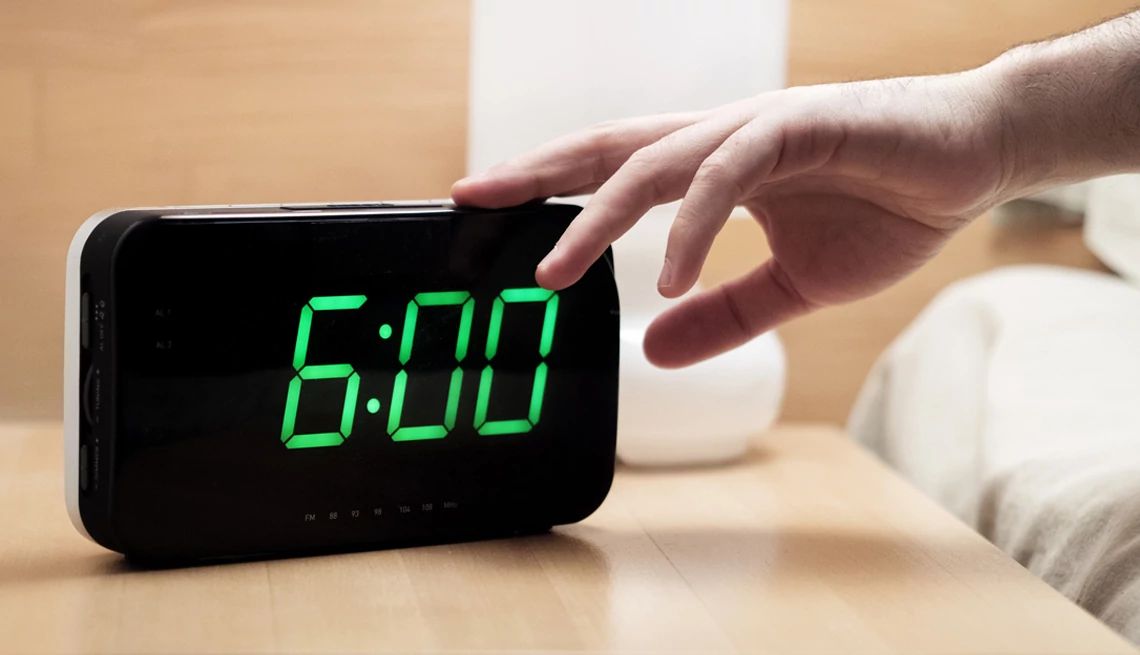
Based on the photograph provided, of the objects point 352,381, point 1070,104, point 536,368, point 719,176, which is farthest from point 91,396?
point 1070,104

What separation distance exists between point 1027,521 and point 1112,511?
76 millimetres

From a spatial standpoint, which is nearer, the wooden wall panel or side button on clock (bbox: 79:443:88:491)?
side button on clock (bbox: 79:443:88:491)

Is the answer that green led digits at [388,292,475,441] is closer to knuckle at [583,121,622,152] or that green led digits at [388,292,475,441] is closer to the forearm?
knuckle at [583,121,622,152]

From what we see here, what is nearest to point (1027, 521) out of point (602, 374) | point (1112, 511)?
point (1112, 511)

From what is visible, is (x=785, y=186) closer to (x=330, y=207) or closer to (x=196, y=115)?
(x=330, y=207)

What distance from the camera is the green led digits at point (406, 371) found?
28.7 inches

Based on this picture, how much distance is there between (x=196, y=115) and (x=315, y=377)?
1.56 feet

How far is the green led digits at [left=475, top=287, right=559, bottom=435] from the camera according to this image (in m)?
0.75

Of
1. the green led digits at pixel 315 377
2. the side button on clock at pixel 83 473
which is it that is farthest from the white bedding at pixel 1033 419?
the side button on clock at pixel 83 473

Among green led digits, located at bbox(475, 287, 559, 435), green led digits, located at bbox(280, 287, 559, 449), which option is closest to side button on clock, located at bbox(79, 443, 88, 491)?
green led digits, located at bbox(280, 287, 559, 449)

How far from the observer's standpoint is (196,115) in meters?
1.09

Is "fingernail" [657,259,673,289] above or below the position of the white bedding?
above

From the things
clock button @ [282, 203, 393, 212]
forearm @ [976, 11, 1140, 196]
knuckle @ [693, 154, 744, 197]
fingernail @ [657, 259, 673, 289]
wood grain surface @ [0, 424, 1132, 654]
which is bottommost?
wood grain surface @ [0, 424, 1132, 654]

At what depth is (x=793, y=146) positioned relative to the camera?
718 mm
